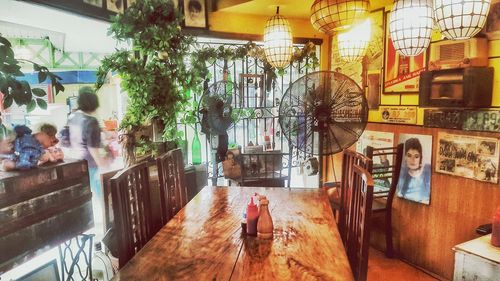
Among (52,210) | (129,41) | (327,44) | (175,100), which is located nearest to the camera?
(52,210)

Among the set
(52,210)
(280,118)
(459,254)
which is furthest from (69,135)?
(459,254)

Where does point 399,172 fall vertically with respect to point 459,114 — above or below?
below

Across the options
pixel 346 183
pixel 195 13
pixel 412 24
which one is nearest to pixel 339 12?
pixel 412 24

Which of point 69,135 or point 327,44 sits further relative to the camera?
point 327,44

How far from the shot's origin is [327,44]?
14.5 feet

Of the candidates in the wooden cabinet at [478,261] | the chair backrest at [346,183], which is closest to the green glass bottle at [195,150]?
the chair backrest at [346,183]

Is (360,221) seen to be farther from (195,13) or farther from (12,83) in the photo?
(195,13)

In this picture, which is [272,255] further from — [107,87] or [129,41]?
[107,87]

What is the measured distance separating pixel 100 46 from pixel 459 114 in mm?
3240

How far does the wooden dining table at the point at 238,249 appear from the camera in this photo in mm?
1448

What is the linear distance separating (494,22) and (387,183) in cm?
171

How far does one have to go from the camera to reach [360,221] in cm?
176

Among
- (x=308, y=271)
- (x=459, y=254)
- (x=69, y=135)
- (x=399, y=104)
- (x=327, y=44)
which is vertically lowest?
(x=459, y=254)

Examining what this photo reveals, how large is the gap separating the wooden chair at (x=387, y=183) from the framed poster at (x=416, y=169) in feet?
0.38
